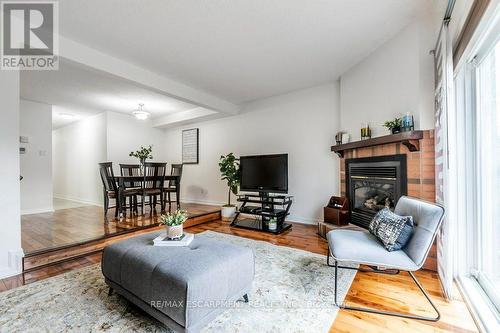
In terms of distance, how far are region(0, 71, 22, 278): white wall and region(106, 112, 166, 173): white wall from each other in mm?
3364

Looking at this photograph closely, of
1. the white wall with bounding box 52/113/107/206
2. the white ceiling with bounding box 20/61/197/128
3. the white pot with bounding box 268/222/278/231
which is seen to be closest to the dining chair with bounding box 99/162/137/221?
the white ceiling with bounding box 20/61/197/128

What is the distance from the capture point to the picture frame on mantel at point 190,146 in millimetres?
5941

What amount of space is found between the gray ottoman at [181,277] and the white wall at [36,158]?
15.0 feet

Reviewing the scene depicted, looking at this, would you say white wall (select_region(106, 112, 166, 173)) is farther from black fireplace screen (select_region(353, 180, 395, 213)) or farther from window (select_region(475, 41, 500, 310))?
window (select_region(475, 41, 500, 310))

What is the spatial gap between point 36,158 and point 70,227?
2.66 metres

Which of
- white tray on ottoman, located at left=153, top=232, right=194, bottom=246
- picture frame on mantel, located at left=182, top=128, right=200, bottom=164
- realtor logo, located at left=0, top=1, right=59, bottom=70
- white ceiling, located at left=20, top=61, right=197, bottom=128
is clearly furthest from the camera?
picture frame on mantel, located at left=182, top=128, right=200, bottom=164

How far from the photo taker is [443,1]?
201cm

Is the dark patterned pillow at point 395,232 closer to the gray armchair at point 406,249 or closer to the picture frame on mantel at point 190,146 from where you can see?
the gray armchair at point 406,249

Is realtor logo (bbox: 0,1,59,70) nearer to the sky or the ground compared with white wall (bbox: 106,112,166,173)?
nearer to the sky

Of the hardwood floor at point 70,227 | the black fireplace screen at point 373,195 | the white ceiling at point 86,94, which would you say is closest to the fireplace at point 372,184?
the black fireplace screen at point 373,195

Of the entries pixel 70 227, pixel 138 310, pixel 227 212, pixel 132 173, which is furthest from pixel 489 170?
pixel 132 173

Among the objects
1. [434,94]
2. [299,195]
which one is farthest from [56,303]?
[434,94]

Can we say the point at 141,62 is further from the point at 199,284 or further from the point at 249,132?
the point at 199,284

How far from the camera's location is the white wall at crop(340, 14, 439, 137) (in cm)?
233
